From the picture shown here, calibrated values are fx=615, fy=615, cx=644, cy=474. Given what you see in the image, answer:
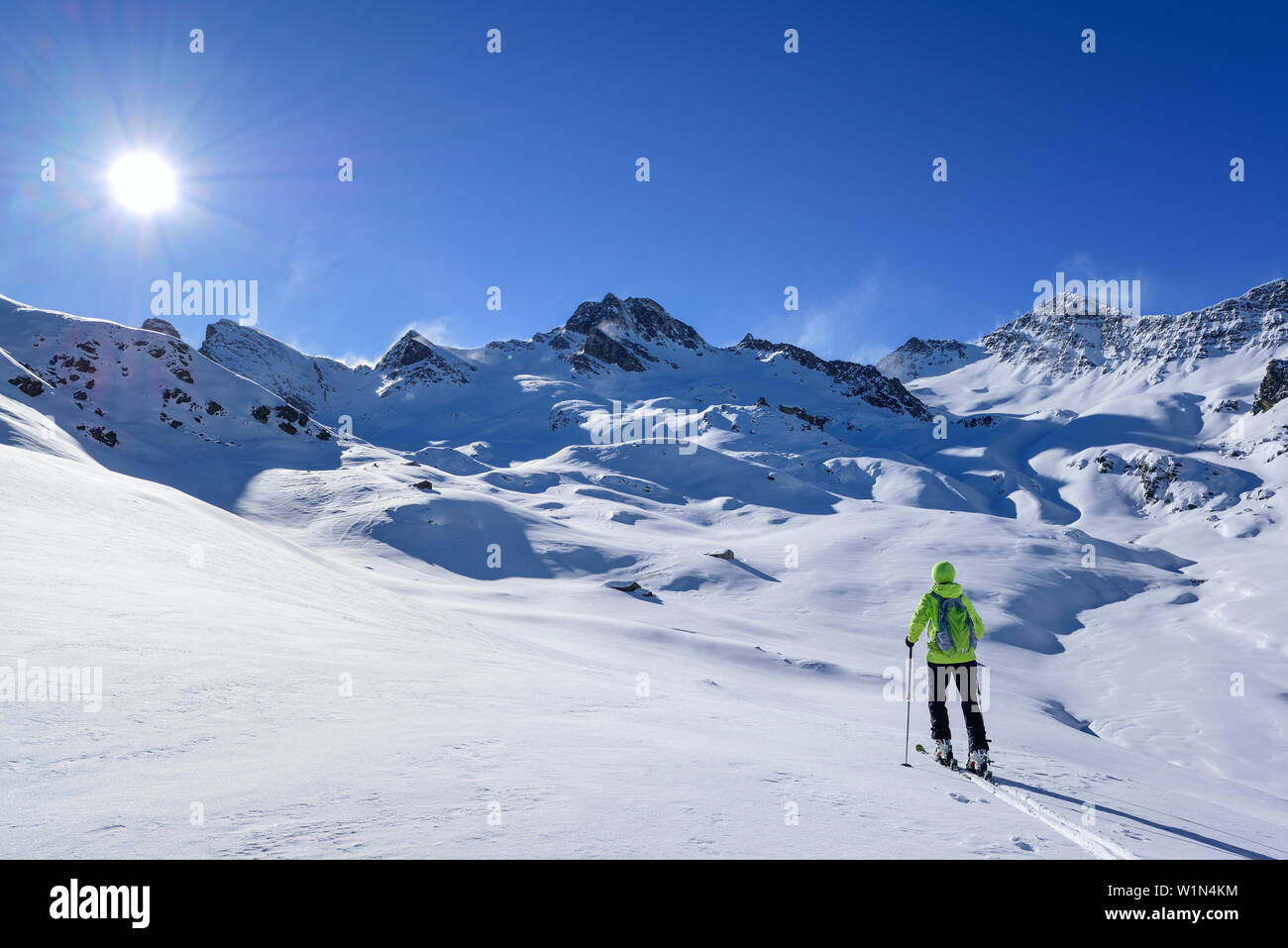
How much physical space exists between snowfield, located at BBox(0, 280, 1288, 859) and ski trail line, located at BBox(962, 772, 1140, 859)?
0.06 m

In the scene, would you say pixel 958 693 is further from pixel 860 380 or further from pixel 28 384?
pixel 860 380

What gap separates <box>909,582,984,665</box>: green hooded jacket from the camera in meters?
8.05

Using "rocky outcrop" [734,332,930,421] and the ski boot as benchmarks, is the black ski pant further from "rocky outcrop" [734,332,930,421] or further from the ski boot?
"rocky outcrop" [734,332,930,421]

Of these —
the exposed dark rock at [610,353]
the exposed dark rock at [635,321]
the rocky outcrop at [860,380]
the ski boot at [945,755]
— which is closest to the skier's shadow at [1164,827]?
the ski boot at [945,755]

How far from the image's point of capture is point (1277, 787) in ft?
66.7

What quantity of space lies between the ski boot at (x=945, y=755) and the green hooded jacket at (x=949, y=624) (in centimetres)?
101

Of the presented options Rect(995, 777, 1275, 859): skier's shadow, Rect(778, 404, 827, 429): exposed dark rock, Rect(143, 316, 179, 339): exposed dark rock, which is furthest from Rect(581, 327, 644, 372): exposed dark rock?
Rect(995, 777, 1275, 859): skier's shadow

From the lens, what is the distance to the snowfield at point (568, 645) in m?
4.12

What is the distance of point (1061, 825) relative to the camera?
17.4ft

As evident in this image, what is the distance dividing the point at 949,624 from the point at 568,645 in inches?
457

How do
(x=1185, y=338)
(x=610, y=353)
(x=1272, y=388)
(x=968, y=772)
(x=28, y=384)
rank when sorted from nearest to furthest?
(x=968, y=772), (x=28, y=384), (x=1272, y=388), (x=610, y=353), (x=1185, y=338)

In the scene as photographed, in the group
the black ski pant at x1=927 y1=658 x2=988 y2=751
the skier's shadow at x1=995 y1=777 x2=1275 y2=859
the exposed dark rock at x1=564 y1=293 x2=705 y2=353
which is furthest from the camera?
the exposed dark rock at x1=564 y1=293 x2=705 y2=353


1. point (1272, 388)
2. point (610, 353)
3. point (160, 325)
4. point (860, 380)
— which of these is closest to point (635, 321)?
point (610, 353)
